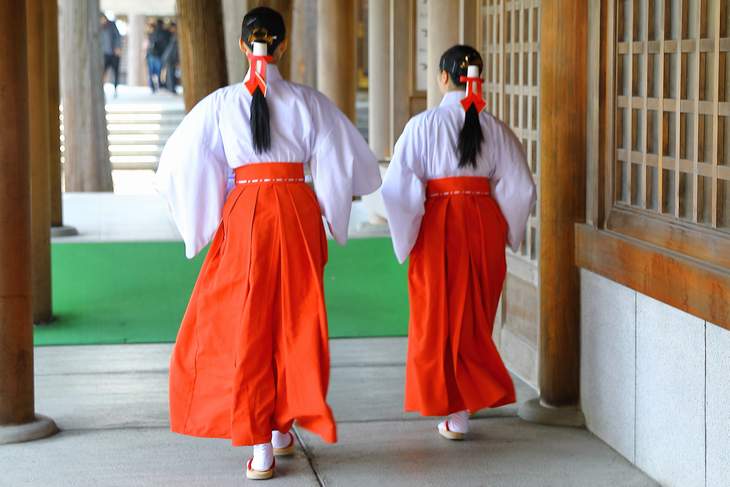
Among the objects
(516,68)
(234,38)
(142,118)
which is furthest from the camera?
(142,118)

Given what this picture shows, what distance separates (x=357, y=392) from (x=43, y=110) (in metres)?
3.20

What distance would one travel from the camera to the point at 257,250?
4410 millimetres

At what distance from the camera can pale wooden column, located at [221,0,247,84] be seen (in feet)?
39.1

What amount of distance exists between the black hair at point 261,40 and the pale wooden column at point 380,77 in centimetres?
722

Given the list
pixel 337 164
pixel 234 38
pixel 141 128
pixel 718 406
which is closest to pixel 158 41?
pixel 141 128

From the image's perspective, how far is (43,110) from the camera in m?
7.75

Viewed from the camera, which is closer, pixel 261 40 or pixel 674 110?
pixel 674 110

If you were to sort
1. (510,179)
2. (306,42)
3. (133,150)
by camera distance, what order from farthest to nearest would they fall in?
(306,42)
(133,150)
(510,179)

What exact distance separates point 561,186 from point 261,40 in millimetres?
1384

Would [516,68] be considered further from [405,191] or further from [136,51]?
[136,51]

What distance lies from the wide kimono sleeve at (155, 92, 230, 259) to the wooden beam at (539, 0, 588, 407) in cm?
136

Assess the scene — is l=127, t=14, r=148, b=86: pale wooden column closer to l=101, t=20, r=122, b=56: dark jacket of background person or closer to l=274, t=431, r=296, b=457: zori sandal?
l=101, t=20, r=122, b=56: dark jacket of background person

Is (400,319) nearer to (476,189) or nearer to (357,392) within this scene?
(357,392)

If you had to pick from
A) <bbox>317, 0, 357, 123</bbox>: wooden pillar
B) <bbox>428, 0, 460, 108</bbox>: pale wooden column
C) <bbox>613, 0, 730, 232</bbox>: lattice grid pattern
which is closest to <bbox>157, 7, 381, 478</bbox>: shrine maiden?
<bbox>613, 0, 730, 232</bbox>: lattice grid pattern
